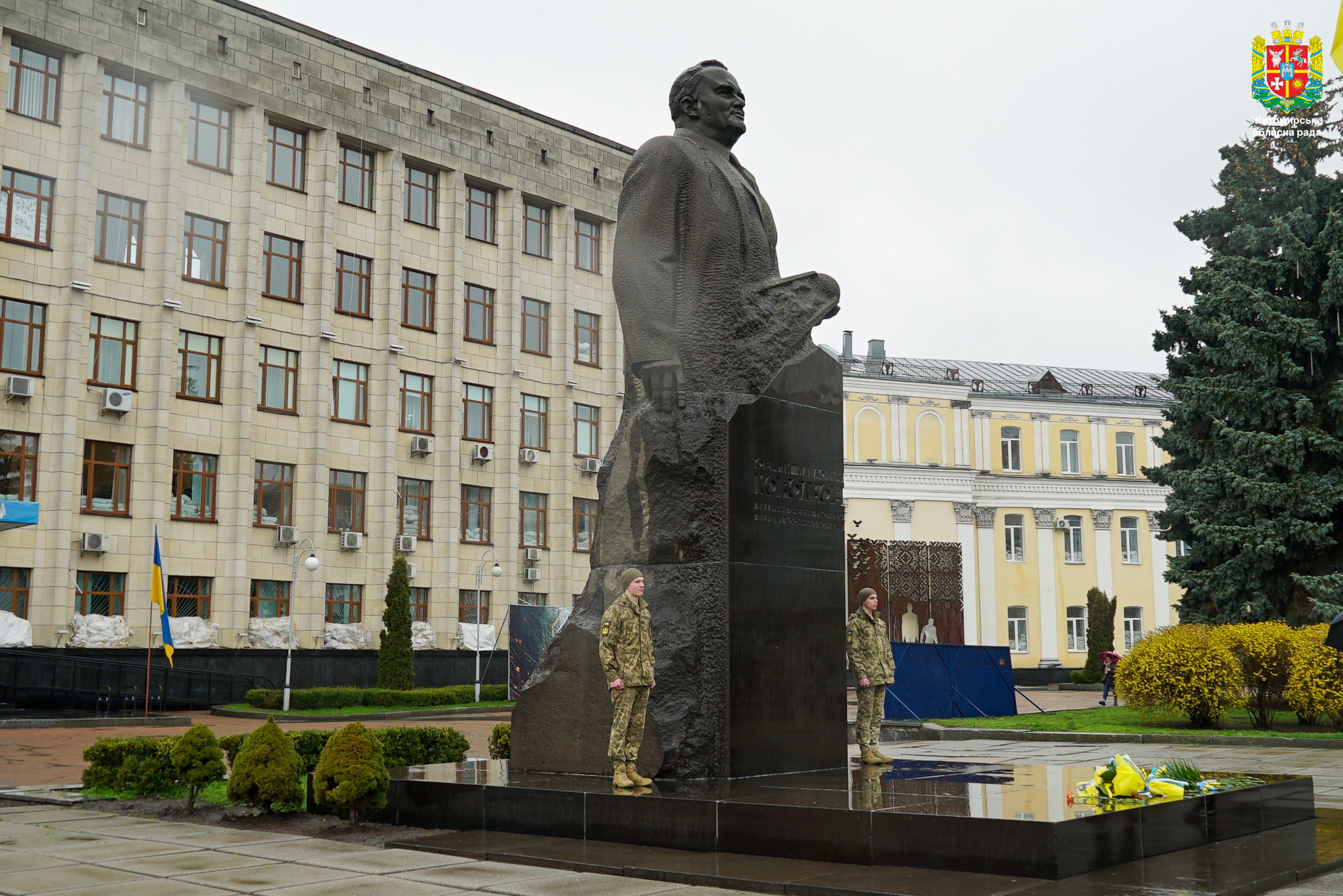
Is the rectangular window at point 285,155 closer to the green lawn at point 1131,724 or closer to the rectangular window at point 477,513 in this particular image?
the rectangular window at point 477,513

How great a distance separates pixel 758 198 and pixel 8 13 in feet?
88.2

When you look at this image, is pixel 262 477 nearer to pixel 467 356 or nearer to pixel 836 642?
pixel 467 356

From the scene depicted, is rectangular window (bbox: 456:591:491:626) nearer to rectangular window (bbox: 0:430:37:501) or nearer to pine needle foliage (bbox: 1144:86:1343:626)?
rectangular window (bbox: 0:430:37:501)

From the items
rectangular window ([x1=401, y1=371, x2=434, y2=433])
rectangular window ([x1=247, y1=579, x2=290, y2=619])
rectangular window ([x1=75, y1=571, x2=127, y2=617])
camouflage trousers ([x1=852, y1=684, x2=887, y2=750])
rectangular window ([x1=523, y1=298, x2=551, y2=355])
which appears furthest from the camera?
rectangular window ([x1=523, y1=298, x2=551, y2=355])

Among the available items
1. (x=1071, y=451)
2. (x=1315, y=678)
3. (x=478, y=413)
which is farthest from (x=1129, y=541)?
(x=1315, y=678)

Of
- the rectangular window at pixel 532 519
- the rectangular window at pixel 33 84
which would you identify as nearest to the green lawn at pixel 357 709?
the rectangular window at pixel 532 519

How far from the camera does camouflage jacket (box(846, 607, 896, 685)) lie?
10695 mm

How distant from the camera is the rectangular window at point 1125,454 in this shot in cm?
5628

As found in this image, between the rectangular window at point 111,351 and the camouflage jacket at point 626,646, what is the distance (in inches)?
1055

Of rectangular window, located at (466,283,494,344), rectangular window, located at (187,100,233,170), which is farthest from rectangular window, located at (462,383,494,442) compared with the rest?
rectangular window, located at (187,100,233,170)

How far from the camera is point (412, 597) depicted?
3822 cm

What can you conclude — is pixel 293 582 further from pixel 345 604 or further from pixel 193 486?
pixel 193 486

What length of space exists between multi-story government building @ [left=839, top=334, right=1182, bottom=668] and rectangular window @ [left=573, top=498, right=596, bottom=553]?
12424 millimetres

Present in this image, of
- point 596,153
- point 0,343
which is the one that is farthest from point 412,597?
point 596,153
